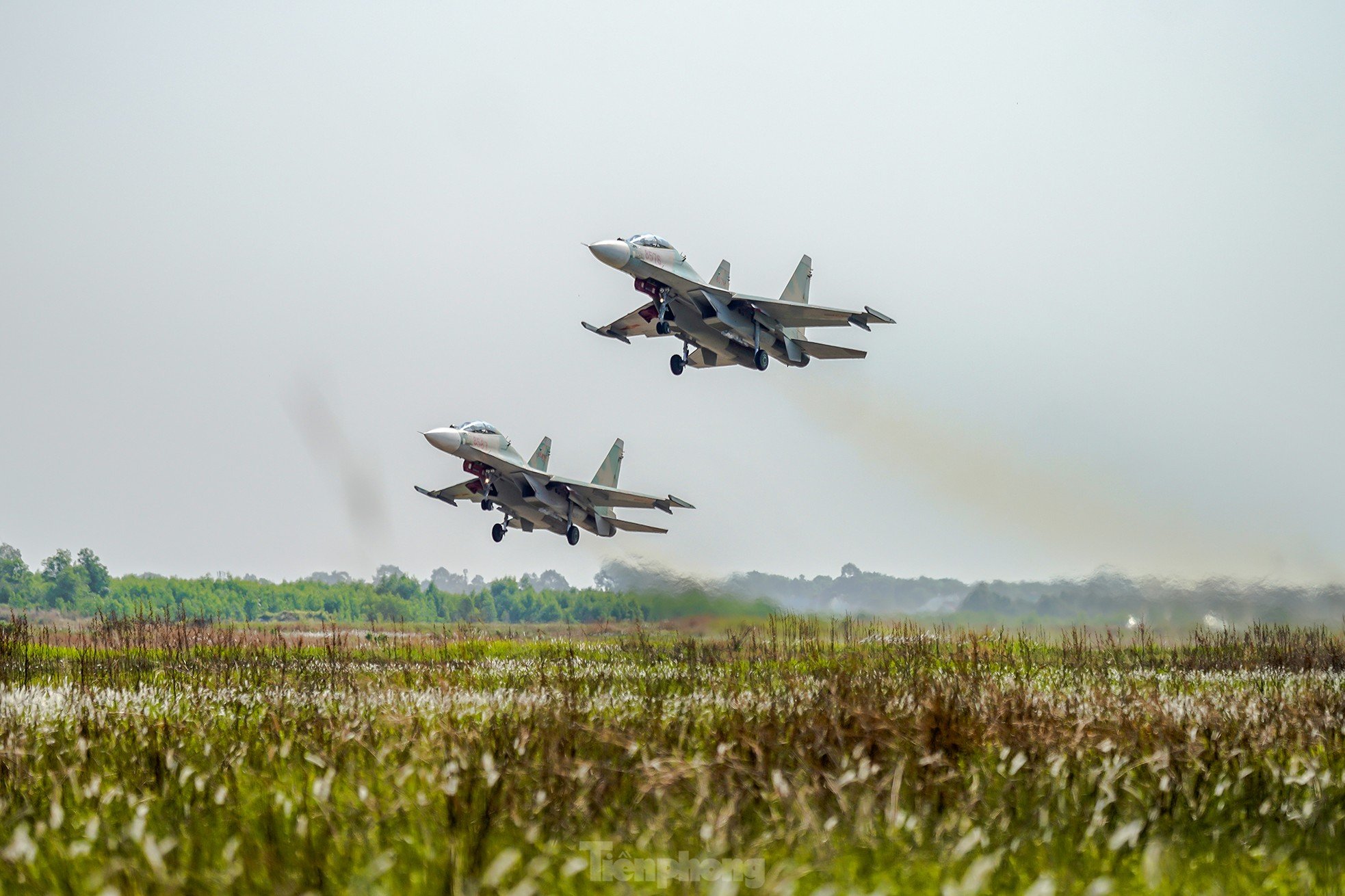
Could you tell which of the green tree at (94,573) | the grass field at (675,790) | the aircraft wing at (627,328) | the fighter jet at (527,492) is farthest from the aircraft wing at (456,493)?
the green tree at (94,573)

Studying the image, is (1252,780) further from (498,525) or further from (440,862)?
(498,525)

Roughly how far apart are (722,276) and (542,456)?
11.1m

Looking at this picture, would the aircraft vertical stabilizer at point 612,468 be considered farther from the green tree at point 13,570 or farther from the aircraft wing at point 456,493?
the green tree at point 13,570

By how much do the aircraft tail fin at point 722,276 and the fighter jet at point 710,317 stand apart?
0.07ft

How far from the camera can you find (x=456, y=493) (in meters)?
41.1

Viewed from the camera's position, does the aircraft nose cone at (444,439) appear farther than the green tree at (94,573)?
No

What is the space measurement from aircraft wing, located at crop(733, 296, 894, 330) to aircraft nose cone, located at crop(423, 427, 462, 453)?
386 inches

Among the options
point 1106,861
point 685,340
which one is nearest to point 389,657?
point 685,340

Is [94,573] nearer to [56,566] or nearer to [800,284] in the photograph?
[56,566]

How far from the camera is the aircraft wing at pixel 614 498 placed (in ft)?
126

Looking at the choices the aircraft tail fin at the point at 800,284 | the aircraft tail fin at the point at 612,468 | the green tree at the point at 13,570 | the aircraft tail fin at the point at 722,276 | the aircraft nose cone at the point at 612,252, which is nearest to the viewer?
the aircraft nose cone at the point at 612,252

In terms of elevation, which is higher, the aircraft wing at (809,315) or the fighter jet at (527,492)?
the aircraft wing at (809,315)

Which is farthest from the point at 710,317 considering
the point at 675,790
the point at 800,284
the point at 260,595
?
the point at 260,595

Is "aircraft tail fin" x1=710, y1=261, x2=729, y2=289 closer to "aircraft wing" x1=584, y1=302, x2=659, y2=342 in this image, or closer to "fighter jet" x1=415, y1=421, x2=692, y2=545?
"aircraft wing" x1=584, y1=302, x2=659, y2=342
